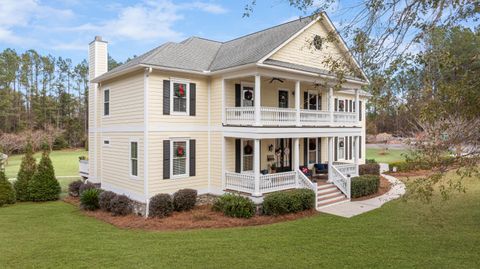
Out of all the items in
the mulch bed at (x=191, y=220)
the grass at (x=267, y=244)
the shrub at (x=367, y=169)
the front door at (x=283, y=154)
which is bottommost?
the mulch bed at (x=191, y=220)

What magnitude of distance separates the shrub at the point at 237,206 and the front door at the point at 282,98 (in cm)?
656

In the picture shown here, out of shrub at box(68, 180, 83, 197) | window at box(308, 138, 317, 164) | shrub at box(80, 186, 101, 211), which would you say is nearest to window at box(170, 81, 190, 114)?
shrub at box(80, 186, 101, 211)

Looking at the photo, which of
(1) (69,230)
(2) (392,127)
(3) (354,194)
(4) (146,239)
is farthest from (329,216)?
(2) (392,127)

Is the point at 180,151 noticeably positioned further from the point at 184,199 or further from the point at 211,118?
the point at 211,118

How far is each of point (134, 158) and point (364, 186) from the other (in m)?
11.9

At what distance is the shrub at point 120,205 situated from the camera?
14.1 metres

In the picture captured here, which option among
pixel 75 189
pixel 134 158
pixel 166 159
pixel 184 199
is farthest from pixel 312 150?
pixel 75 189

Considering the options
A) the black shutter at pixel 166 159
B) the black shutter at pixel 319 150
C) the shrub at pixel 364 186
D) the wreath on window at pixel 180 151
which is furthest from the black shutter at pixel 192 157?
the black shutter at pixel 319 150

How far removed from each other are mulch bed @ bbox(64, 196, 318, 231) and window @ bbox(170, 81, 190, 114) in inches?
182

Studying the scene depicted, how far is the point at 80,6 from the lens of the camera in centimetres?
1648

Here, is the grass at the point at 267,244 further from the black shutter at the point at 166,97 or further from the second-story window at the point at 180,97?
the second-story window at the point at 180,97

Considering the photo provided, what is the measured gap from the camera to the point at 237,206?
13062 mm

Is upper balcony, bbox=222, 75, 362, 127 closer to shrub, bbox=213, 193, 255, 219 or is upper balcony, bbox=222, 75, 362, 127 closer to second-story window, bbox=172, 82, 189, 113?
second-story window, bbox=172, 82, 189, 113

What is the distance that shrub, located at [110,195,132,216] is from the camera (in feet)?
46.1
